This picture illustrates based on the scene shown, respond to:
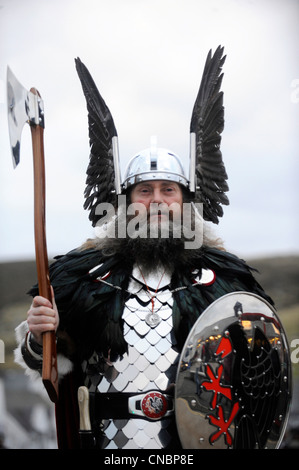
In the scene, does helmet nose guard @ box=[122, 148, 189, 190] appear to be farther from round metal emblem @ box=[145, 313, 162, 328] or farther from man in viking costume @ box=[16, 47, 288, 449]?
round metal emblem @ box=[145, 313, 162, 328]

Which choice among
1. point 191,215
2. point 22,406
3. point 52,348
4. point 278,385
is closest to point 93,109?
point 191,215

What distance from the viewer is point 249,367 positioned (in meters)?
2.80

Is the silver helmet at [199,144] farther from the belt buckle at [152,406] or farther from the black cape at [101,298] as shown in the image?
the belt buckle at [152,406]

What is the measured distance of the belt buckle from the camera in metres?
2.78

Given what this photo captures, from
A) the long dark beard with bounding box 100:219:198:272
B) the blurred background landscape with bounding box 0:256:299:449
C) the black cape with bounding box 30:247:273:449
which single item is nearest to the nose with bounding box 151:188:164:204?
the long dark beard with bounding box 100:219:198:272

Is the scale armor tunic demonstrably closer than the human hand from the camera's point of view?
No

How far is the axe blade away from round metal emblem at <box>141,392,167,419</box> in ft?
4.00

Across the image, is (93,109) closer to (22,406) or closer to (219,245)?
(219,245)

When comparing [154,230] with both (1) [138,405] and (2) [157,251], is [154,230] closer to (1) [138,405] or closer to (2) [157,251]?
(2) [157,251]

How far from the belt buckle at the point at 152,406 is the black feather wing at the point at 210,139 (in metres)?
1.17

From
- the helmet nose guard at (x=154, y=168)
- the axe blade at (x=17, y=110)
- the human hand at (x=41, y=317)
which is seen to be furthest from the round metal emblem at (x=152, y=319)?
the axe blade at (x=17, y=110)

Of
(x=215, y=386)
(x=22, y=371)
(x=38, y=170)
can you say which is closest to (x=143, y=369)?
(x=215, y=386)

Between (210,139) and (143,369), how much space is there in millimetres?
1519

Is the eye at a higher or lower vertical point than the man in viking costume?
higher
